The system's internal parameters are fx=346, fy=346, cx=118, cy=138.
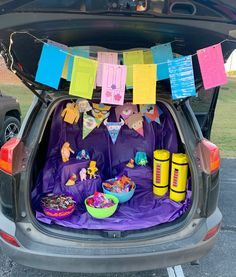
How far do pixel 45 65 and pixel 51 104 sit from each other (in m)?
0.36

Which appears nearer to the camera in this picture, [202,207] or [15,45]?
[15,45]

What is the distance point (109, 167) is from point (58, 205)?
738mm

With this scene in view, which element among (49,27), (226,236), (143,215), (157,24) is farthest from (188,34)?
(226,236)

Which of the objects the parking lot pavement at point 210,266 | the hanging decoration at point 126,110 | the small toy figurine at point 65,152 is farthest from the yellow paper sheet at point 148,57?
the parking lot pavement at point 210,266

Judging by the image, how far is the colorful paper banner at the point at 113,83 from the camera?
2.39m

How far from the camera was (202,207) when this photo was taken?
7.88 feet

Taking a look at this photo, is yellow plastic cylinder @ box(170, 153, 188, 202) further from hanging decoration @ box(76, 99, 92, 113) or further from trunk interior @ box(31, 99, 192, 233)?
hanging decoration @ box(76, 99, 92, 113)

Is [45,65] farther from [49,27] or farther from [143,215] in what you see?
[143,215]

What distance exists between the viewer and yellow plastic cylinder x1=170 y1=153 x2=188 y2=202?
2.73 metres

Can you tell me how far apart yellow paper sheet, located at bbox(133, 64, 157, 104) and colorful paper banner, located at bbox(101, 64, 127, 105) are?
0.09m

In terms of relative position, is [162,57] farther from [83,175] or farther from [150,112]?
[83,175]

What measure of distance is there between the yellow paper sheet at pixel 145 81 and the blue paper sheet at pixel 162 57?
0.09 m

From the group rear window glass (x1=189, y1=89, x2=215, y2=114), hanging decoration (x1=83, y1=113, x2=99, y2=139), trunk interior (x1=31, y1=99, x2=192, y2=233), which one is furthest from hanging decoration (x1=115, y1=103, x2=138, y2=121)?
rear window glass (x1=189, y1=89, x2=215, y2=114)

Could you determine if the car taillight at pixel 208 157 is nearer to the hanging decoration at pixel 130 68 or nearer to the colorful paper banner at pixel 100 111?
the hanging decoration at pixel 130 68
